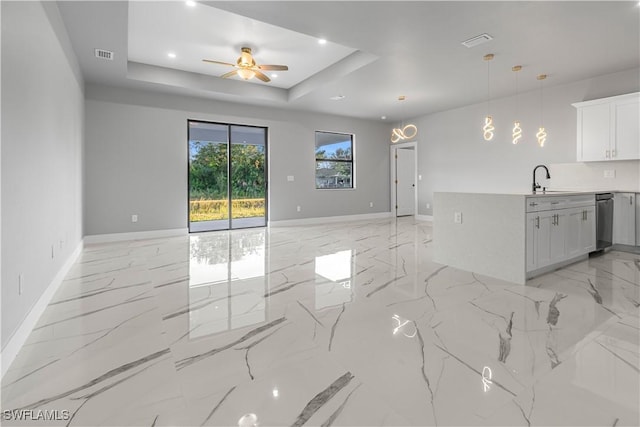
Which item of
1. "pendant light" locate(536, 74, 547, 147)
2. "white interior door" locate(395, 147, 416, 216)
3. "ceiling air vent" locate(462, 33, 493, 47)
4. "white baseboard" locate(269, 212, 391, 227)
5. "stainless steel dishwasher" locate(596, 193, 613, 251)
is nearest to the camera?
"ceiling air vent" locate(462, 33, 493, 47)

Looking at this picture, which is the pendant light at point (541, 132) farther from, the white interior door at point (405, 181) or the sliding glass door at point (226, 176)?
the sliding glass door at point (226, 176)

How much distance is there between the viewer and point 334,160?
8859 millimetres

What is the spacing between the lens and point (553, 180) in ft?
19.6

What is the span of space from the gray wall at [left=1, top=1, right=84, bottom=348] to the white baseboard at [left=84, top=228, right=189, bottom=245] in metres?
2.07

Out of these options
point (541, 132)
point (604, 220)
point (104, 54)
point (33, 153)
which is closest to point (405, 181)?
point (541, 132)

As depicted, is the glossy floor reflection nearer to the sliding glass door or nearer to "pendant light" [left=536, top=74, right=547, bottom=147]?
"pendant light" [left=536, top=74, right=547, bottom=147]

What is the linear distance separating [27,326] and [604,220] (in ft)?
21.0

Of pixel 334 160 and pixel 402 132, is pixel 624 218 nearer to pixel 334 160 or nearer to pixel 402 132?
pixel 402 132

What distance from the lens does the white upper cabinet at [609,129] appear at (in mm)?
4773

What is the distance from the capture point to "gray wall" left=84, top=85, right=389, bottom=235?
19.2 feet

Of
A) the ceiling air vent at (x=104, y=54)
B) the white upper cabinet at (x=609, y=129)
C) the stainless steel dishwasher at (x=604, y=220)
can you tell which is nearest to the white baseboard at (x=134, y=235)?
the ceiling air vent at (x=104, y=54)

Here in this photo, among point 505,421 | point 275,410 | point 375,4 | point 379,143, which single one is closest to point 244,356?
point 275,410

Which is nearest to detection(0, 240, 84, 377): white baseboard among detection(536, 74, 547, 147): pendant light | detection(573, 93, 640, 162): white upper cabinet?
detection(536, 74, 547, 147): pendant light

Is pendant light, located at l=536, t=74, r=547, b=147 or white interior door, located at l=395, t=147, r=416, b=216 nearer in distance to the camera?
pendant light, located at l=536, t=74, r=547, b=147
